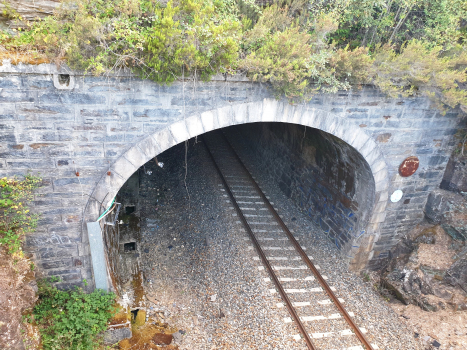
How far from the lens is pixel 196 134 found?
18.4 ft

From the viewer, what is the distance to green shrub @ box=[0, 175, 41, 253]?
192 inches

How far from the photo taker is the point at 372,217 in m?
7.76

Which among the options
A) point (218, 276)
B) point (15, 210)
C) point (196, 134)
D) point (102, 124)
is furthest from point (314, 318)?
point (15, 210)

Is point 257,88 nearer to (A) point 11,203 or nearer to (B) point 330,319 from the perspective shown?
(A) point 11,203

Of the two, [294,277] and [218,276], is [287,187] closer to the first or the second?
[294,277]

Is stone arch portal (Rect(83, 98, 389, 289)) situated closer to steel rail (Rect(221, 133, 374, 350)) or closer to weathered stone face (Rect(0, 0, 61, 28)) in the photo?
weathered stone face (Rect(0, 0, 61, 28))

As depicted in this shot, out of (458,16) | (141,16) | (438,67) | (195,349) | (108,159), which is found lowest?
(195,349)

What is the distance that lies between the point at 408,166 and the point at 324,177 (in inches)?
89.2

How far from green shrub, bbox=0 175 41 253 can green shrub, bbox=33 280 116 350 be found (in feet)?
3.72

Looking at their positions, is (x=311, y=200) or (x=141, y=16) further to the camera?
(x=311, y=200)

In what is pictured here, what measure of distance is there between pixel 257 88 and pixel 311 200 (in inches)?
201

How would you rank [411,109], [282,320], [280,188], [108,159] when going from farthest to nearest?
[280,188] < [411,109] < [282,320] < [108,159]

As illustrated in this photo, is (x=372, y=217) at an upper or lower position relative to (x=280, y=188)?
upper

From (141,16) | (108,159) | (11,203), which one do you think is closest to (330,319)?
(108,159)
